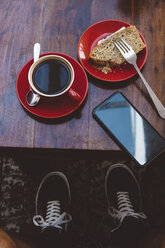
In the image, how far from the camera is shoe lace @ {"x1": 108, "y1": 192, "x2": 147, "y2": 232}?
1039 mm

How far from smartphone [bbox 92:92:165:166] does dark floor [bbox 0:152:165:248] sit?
441 mm

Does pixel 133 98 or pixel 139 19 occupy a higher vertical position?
pixel 139 19

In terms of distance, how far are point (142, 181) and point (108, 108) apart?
60cm

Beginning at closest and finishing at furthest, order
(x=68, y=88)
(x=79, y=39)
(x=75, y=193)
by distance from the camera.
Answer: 1. (x=68, y=88)
2. (x=79, y=39)
3. (x=75, y=193)

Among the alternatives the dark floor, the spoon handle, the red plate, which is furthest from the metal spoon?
the dark floor

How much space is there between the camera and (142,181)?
1159 millimetres

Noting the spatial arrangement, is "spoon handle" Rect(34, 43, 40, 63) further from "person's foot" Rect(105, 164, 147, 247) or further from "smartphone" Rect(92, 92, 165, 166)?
"person's foot" Rect(105, 164, 147, 247)

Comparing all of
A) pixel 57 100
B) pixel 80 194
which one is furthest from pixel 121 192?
pixel 57 100

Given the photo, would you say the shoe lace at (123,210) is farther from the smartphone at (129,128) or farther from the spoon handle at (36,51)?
the spoon handle at (36,51)

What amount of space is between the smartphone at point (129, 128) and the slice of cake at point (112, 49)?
3.8 inches

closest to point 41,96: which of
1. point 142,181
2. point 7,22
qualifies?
point 7,22

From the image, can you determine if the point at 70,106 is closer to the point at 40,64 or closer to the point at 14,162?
the point at 40,64

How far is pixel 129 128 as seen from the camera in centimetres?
71

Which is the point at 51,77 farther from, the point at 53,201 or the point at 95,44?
the point at 53,201
